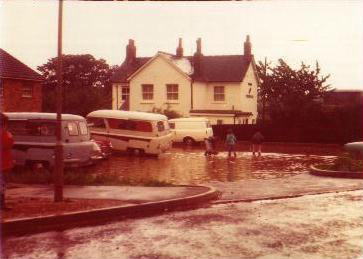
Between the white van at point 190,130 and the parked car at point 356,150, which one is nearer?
the parked car at point 356,150

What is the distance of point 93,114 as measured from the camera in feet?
96.6

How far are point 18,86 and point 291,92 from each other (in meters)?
24.6

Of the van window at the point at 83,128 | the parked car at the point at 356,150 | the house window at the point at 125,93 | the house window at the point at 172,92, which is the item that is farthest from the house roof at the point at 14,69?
the parked car at the point at 356,150

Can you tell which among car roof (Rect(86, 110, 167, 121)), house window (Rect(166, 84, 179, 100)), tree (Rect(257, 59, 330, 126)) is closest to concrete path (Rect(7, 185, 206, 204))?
car roof (Rect(86, 110, 167, 121))

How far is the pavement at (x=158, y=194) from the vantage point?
988 centimetres

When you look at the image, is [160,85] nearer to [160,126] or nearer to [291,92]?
[291,92]

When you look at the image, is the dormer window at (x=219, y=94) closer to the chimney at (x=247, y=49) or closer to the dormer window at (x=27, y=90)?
the chimney at (x=247, y=49)

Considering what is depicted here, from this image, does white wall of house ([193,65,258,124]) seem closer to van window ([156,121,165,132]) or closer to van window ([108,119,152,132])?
van window ([156,121,165,132])

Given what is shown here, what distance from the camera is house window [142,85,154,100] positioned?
5191 centimetres

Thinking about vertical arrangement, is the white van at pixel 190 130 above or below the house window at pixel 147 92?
below

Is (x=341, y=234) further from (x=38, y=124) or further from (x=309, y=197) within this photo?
(x=38, y=124)

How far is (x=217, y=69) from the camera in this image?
5344 centimetres

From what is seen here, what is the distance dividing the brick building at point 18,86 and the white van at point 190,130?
973cm

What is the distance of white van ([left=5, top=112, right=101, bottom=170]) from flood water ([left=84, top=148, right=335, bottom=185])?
4.62 feet
